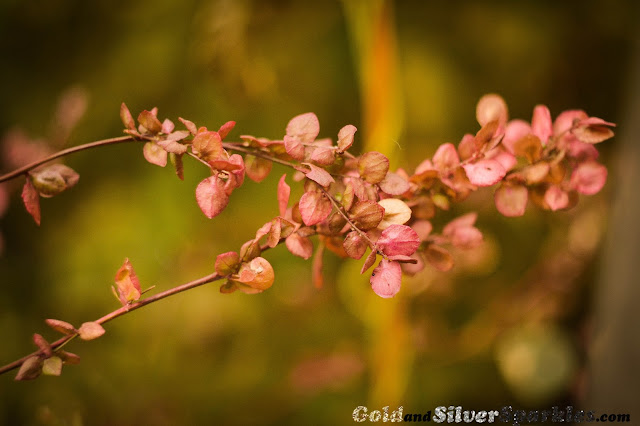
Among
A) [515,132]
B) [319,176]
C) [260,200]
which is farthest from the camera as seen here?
[260,200]

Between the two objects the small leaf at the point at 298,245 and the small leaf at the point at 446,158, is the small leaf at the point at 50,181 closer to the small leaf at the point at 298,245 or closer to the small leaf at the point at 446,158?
the small leaf at the point at 298,245

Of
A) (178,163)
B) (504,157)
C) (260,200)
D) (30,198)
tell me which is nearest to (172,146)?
(178,163)

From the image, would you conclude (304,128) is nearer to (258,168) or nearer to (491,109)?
(258,168)

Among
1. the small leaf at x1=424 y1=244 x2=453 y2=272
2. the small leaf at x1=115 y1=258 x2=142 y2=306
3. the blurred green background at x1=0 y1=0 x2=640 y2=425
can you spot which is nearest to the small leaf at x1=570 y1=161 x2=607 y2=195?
the small leaf at x1=424 y1=244 x2=453 y2=272

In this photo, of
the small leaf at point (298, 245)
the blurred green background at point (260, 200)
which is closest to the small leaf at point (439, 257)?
the small leaf at point (298, 245)

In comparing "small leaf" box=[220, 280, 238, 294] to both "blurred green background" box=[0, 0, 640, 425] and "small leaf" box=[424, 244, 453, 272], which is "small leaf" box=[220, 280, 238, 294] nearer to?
"small leaf" box=[424, 244, 453, 272]

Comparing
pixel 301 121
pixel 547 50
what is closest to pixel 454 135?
pixel 547 50

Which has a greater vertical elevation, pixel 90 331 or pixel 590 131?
pixel 590 131
